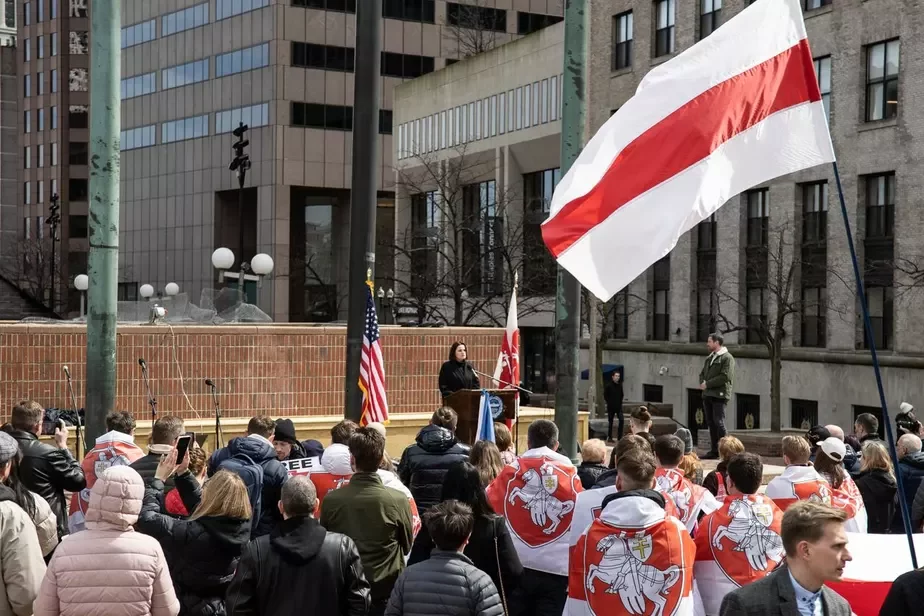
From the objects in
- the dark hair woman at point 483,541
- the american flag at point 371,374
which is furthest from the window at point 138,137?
the dark hair woman at point 483,541

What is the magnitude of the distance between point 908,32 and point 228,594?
32.6 meters

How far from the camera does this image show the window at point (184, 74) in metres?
73.0

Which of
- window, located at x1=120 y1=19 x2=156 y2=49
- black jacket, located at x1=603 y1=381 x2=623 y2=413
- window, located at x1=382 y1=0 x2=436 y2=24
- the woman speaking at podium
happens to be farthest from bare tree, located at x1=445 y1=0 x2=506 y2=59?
the woman speaking at podium

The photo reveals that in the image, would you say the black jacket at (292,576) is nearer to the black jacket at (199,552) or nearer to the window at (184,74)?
the black jacket at (199,552)

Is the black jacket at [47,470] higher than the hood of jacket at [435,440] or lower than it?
lower

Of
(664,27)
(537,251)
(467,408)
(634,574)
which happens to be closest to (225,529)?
(634,574)

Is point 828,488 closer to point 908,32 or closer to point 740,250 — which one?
point 908,32

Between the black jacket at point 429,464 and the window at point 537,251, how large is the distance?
3771 cm

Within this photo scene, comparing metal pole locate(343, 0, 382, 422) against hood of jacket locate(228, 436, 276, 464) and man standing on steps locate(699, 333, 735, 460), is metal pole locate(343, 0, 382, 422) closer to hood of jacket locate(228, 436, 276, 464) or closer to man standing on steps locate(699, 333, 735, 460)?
hood of jacket locate(228, 436, 276, 464)

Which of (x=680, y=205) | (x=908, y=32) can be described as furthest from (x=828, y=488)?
(x=908, y=32)

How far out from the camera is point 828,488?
8297 mm

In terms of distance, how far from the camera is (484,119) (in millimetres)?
54750

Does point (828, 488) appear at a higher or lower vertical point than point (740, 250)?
lower

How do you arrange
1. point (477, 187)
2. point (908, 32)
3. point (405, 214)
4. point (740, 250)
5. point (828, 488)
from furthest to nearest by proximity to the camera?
point (405, 214) → point (477, 187) → point (740, 250) → point (908, 32) → point (828, 488)
